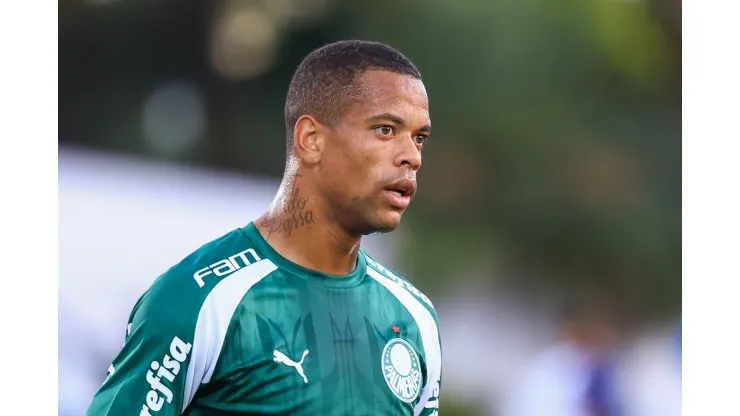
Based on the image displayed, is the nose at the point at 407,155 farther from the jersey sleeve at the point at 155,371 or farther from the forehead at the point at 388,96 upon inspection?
the jersey sleeve at the point at 155,371

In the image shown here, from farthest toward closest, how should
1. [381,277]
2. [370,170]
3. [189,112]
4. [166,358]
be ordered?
1. [189,112]
2. [381,277]
3. [370,170]
4. [166,358]

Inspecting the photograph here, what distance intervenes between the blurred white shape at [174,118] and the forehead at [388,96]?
7.85 ft

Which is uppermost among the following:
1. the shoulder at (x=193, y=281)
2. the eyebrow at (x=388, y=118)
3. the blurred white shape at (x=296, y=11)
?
→ the blurred white shape at (x=296, y=11)

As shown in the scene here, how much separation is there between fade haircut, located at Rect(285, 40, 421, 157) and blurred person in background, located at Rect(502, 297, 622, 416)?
3.12 metres

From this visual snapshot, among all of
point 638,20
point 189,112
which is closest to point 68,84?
point 189,112

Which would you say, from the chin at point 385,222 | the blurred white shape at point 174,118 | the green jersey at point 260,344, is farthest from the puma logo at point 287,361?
the blurred white shape at point 174,118

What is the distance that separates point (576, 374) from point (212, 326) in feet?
11.1

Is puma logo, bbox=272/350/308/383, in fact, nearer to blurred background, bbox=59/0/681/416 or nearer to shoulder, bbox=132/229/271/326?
shoulder, bbox=132/229/271/326

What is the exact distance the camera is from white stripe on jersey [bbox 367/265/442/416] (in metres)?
2.36

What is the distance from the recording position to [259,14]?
4508 millimetres

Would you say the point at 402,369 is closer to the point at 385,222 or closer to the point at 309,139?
the point at 385,222

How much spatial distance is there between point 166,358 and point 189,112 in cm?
275

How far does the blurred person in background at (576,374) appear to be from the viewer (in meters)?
4.77

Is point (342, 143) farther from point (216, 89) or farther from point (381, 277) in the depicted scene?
point (216, 89)
